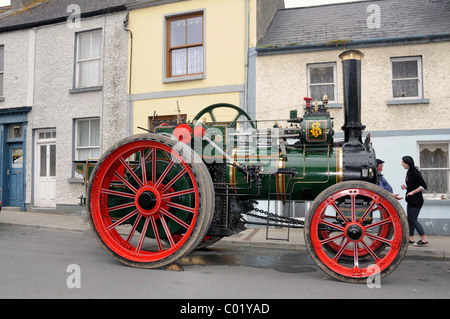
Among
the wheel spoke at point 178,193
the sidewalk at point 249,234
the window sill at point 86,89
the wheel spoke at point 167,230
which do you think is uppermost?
the window sill at point 86,89

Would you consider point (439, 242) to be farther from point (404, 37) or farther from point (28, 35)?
point (28, 35)

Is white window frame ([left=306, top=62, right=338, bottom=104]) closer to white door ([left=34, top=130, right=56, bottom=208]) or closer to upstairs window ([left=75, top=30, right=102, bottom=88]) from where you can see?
upstairs window ([left=75, top=30, right=102, bottom=88])

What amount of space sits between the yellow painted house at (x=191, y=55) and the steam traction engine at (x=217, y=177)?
462 cm

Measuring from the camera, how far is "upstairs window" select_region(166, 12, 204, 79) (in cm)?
1047

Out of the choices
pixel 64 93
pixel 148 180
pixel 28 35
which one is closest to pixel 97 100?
pixel 64 93

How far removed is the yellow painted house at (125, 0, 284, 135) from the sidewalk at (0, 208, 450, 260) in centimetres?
304

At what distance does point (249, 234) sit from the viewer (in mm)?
8352

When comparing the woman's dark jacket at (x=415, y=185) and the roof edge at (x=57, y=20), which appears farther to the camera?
the roof edge at (x=57, y=20)

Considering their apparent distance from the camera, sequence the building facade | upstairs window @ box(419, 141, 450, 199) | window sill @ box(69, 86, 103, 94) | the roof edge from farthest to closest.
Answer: window sill @ box(69, 86, 103, 94)
the roof edge
upstairs window @ box(419, 141, 450, 199)
the building facade

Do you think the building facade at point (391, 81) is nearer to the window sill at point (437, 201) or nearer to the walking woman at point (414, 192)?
the window sill at point (437, 201)

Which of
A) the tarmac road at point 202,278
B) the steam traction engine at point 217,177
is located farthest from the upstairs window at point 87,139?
the steam traction engine at point 217,177

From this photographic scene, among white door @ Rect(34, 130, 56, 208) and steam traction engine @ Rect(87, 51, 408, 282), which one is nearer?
steam traction engine @ Rect(87, 51, 408, 282)

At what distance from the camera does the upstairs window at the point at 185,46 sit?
412 inches

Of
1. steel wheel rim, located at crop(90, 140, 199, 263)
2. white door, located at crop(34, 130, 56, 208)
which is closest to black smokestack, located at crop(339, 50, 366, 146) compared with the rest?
steel wheel rim, located at crop(90, 140, 199, 263)
